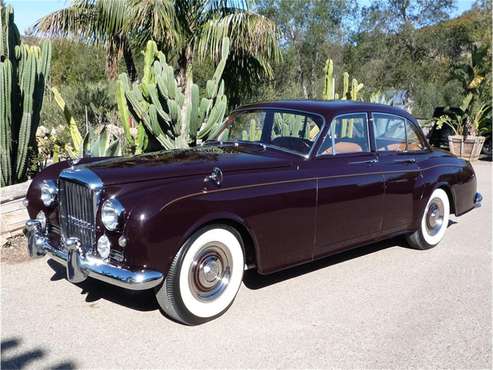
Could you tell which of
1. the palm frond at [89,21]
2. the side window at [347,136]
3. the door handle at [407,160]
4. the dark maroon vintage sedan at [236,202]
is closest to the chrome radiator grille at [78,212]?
the dark maroon vintage sedan at [236,202]

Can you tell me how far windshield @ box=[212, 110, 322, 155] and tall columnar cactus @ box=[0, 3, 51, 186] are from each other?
9.28ft

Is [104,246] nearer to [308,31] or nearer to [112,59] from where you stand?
[112,59]

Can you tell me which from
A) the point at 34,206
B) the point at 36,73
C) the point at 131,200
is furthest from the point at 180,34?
the point at 131,200

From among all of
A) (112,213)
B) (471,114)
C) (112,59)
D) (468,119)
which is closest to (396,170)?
(112,213)

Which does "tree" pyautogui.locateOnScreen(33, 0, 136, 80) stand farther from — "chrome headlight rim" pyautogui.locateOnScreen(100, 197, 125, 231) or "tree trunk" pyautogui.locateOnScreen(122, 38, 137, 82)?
"chrome headlight rim" pyautogui.locateOnScreen(100, 197, 125, 231)

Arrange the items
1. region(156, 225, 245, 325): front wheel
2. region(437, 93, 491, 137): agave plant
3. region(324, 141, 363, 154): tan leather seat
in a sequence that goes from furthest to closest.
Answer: region(437, 93, 491, 137): agave plant → region(324, 141, 363, 154): tan leather seat → region(156, 225, 245, 325): front wheel

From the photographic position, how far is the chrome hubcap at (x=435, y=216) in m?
5.72

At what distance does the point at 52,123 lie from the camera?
37.2 ft

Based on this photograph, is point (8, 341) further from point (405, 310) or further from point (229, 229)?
point (405, 310)

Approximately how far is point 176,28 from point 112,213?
22.3 feet

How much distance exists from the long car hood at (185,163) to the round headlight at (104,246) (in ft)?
1.30

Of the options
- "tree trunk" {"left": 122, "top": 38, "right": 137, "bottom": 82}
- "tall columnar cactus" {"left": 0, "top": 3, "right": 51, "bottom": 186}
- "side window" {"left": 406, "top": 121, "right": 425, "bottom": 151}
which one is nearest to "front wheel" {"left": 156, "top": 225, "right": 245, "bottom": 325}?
"side window" {"left": 406, "top": 121, "right": 425, "bottom": 151}

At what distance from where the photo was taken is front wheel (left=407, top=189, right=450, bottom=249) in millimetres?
5616

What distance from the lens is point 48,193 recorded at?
4.11 metres
